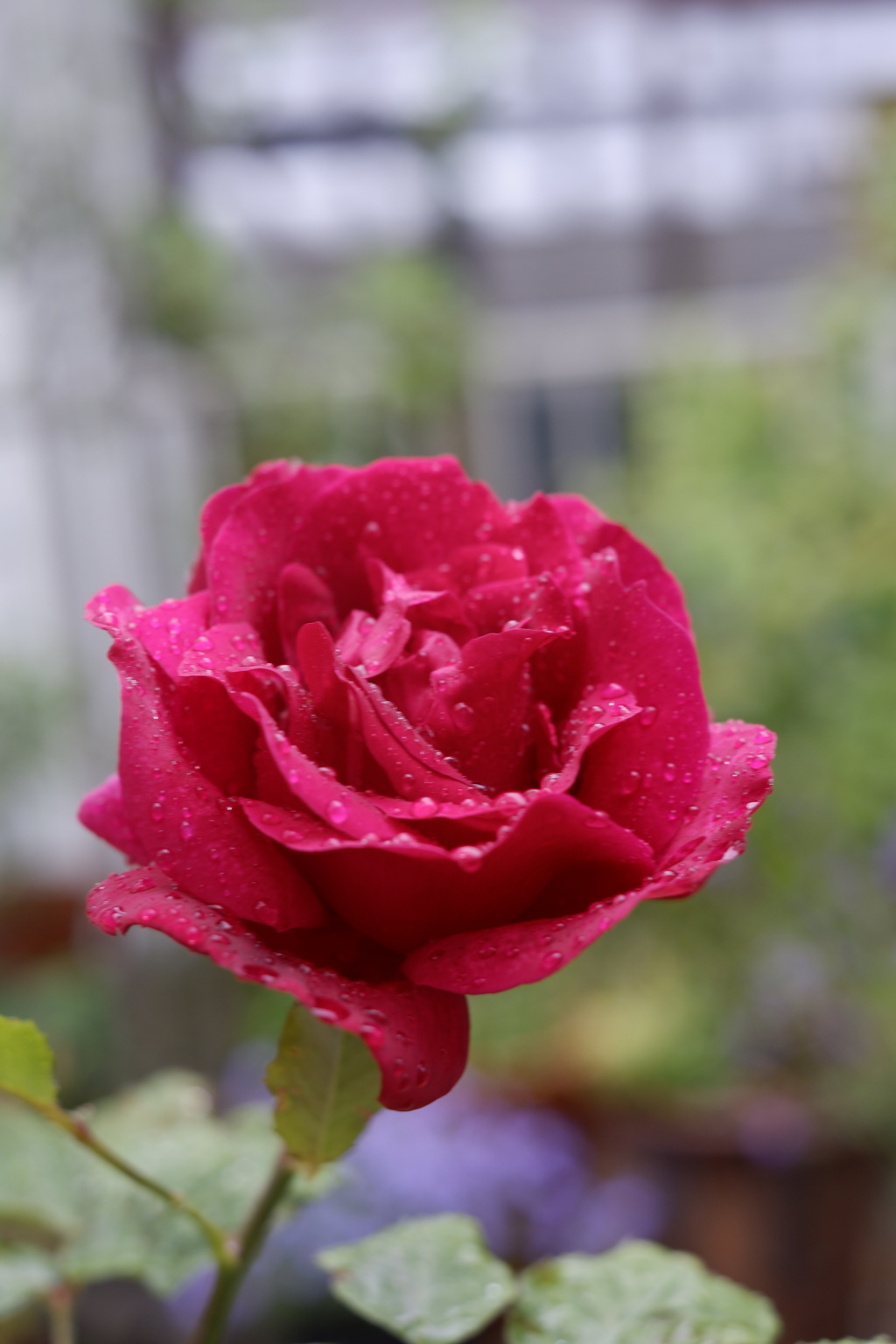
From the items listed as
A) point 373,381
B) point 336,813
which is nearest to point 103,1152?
point 336,813

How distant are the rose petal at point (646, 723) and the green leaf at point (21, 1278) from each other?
1.00ft

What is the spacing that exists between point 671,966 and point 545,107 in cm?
367

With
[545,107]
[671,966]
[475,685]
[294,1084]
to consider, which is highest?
[545,107]

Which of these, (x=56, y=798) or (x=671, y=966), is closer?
(x=671, y=966)

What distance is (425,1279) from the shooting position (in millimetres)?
402

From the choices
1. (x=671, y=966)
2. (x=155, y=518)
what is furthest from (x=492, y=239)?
(x=671, y=966)

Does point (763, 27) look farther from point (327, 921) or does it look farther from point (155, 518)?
point (327, 921)

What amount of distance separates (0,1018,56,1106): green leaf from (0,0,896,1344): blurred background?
1.25m

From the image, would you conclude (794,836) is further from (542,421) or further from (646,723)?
(542,421)

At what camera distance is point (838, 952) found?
6.69 ft

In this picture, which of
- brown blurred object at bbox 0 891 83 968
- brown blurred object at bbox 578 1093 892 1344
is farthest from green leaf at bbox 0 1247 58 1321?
brown blurred object at bbox 0 891 83 968

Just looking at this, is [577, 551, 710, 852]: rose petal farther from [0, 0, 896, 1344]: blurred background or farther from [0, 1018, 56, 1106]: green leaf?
[0, 0, 896, 1344]: blurred background

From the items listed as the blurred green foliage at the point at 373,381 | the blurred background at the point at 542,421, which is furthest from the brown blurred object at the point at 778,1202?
the blurred green foliage at the point at 373,381

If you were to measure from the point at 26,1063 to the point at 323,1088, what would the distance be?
87mm
